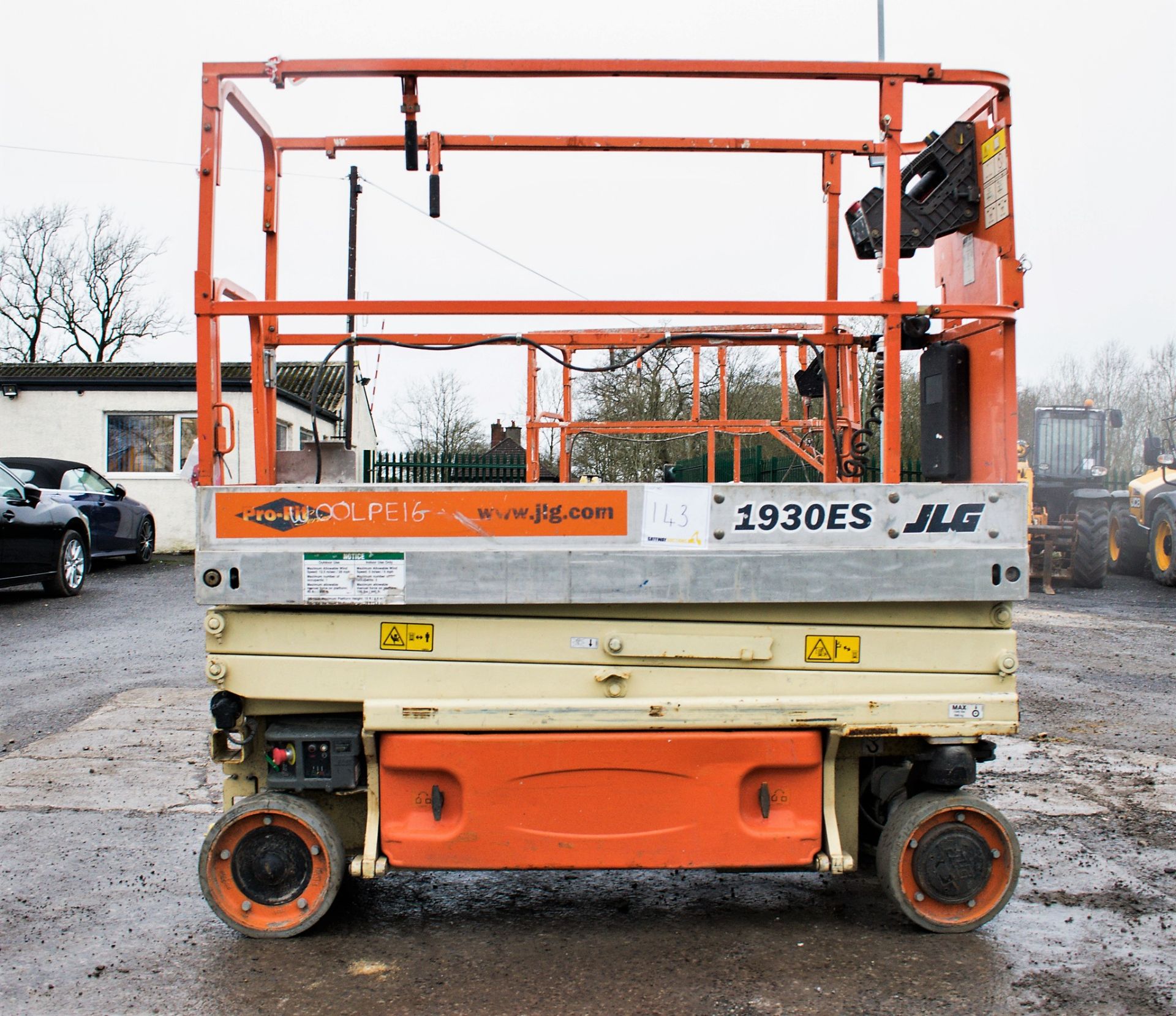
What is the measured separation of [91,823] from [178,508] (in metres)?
16.7

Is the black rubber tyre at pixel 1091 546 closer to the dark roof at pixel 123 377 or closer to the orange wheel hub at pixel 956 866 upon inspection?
the dark roof at pixel 123 377

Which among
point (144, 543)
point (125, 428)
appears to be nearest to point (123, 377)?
point (125, 428)

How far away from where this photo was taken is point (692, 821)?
3.70 meters

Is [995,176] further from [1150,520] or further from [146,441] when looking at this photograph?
[146,441]

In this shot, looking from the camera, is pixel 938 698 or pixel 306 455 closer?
pixel 938 698

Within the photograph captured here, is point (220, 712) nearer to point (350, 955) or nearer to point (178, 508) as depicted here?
point (350, 955)

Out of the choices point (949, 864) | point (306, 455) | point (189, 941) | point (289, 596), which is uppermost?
point (306, 455)

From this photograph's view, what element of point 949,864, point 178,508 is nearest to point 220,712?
point 949,864

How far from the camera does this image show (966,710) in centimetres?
368

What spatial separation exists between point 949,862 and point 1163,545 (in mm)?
15310

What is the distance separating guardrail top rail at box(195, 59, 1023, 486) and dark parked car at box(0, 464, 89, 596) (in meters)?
9.06

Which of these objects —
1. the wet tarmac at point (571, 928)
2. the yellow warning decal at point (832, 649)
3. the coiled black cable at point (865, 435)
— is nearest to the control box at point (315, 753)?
the wet tarmac at point (571, 928)

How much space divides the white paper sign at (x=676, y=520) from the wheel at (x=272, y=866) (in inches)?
58.5

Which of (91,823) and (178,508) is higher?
(178,508)
